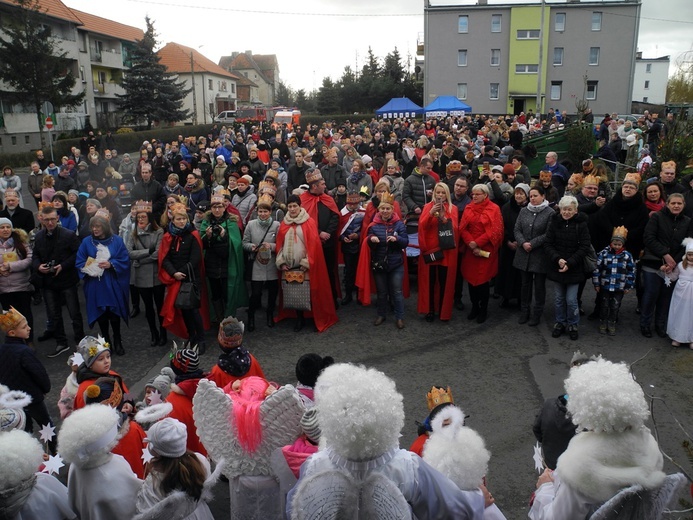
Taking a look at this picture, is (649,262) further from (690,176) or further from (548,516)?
(548,516)

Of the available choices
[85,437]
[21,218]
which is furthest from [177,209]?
[85,437]

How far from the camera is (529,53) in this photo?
4794 cm

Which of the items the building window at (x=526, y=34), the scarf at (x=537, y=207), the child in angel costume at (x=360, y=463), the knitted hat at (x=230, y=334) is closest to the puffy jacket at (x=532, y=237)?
the scarf at (x=537, y=207)

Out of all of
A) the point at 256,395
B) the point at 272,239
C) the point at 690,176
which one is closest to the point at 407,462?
the point at 256,395

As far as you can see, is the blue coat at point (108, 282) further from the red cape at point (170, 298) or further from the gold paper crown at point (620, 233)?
the gold paper crown at point (620, 233)

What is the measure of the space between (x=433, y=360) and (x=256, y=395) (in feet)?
12.5

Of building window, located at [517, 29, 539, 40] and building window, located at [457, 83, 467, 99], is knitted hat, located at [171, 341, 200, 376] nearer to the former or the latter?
building window, located at [457, 83, 467, 99]

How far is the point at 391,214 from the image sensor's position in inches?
309

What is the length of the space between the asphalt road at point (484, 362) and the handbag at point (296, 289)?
405 millimetres

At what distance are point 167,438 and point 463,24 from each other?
50909 millimetres

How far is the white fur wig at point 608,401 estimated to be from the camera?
7.89 feet

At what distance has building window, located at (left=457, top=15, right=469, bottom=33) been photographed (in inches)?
1892

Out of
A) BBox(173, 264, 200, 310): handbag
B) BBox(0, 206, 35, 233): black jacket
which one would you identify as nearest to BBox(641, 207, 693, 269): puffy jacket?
BBox(173, 264, 200, 310): handbag

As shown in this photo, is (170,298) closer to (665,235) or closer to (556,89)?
(665,235)
